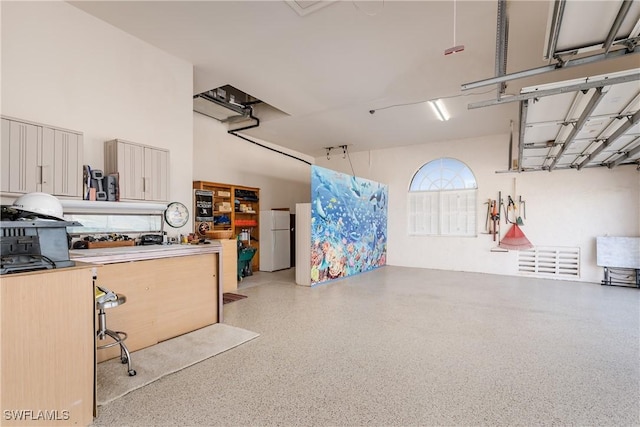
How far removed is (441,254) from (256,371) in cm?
700

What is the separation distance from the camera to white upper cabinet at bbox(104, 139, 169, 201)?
3.55 meters

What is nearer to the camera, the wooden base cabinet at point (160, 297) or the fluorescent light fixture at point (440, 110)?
the wooden base cabinet at point (160, 297)

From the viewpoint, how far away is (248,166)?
26.3 ft

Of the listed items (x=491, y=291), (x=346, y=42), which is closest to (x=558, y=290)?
(x=491, y=291)

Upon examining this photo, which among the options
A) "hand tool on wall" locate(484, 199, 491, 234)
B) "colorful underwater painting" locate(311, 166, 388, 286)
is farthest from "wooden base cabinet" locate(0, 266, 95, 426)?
"hand tool on wall" locate(484, 199, 491, 234)

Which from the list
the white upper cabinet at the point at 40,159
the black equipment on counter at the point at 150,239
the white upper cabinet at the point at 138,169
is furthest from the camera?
the black equipment on counter at the point at 150,239

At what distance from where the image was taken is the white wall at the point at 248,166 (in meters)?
6.79

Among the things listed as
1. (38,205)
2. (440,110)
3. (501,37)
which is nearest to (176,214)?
(38,205)

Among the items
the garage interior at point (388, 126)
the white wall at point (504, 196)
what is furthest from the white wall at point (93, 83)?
the white wall at point (504, 196)

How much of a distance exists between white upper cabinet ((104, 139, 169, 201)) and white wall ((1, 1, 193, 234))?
0.20m

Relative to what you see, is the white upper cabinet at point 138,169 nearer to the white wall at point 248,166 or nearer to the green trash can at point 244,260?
the white wall at point 248,166

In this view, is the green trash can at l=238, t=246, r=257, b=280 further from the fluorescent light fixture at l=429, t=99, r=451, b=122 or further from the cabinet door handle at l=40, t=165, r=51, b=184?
the fluorescent light fixture at l=429, t=99, r=451, b=122

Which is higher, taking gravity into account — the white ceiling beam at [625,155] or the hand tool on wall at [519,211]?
the white ceiling beam at [625,155]

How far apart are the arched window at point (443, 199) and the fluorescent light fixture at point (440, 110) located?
2.09 m
